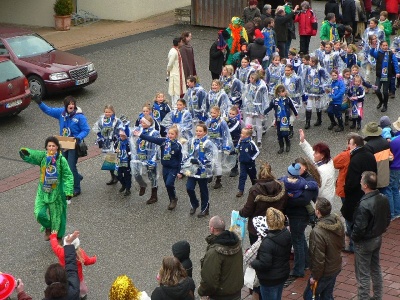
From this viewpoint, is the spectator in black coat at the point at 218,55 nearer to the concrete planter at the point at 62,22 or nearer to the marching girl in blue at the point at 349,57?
the marching girl in blue at the point at 349,57

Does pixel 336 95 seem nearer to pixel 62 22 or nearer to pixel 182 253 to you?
pixel 182 253

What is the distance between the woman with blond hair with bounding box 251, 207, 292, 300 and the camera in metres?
8.80

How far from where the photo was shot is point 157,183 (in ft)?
43.5

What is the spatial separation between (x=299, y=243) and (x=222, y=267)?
82.2 inches

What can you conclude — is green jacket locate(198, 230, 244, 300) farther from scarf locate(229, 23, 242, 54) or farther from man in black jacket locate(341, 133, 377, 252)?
scarf locate(229, 23, 242, 54)

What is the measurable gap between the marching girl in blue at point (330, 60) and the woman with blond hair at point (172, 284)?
10844mm

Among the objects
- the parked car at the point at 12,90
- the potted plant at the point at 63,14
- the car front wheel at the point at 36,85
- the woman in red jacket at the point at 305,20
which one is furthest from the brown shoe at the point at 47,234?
the potted plant at the point at 63,14

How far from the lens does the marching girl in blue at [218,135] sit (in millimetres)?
13742

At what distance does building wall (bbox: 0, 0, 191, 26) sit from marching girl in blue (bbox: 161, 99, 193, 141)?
1407 cm

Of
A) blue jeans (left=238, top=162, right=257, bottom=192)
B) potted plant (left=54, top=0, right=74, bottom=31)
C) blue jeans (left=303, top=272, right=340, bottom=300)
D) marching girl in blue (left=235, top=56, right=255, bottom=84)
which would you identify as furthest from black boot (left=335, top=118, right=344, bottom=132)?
potted plant (left=54, top=0, right=74, bottom=31)

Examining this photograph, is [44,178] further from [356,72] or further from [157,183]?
[356,72]

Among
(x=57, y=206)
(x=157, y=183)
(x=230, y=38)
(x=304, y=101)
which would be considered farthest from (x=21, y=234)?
(x=230, y=38)

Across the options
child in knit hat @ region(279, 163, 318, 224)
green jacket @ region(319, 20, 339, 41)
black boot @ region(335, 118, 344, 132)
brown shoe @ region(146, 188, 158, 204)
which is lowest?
brown shoe @ region(146, 188, 158, 204)

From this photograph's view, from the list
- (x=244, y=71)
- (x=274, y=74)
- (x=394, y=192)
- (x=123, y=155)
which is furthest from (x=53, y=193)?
(x=274, y=74)
